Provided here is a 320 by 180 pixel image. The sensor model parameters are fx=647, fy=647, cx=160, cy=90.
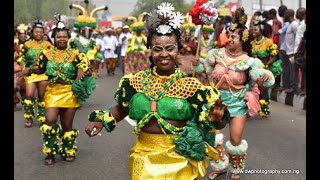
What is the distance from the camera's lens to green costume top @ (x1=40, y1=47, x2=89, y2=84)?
9023 millimetres

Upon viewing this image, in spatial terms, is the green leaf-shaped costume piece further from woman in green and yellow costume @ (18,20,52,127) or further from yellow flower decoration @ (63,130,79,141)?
woman in green and yellow costume @ (18,20,52,127)

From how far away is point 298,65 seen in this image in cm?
1490

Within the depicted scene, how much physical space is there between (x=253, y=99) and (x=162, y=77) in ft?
9.65

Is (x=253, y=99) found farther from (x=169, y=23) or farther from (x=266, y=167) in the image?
(x=169, y=23)

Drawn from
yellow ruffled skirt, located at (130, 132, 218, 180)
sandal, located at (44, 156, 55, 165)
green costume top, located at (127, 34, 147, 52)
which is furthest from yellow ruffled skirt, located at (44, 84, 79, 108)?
green costume top, located at (127, 34, 147, 52)

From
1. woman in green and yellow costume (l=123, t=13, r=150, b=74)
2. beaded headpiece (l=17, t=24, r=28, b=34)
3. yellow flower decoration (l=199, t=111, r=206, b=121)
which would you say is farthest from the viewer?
woman in green and yellow costume (l=123, t=13, r=150, b=74)

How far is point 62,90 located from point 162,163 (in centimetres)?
422

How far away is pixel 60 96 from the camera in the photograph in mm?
9000

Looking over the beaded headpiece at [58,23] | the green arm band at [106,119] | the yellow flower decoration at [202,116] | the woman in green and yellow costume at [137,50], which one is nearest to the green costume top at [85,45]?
the woman in green and yellow costume at [137,50]

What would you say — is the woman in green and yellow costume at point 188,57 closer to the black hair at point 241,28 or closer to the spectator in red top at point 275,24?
the black hair at point 241,28

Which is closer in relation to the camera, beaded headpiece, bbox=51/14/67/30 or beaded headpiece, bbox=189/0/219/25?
beaded headpiece, bbox=189/0/219/25

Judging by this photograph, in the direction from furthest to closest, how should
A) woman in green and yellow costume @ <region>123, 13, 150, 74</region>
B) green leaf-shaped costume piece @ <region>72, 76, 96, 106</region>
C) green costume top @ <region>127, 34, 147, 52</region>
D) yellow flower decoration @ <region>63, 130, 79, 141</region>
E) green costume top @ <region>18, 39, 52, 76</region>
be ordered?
green costume top @ <region>127, 34, 147, 52</region> → woman in green and yellow costume @ <region>123, 13, 150, 74</region> → green costume top @ <region>18, 39, 52, 76</region> → yellow flower decoration @ <region>63, 130, 79, 141</region> → green leaf-shaped costume piece @ <region>72, 76, 96, 106</region>
